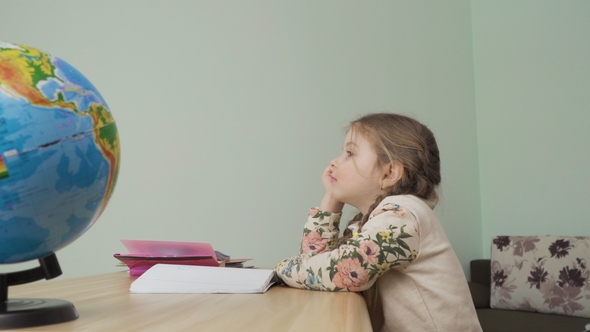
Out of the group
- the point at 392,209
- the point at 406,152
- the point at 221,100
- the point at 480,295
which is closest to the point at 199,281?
the point at 392,209

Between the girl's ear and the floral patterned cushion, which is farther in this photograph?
the floral patterned cushion

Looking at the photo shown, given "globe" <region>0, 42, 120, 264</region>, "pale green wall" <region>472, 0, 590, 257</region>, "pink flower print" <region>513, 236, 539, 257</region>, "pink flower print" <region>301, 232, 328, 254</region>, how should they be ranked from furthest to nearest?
"pale green wall" <region>472, 0, 590, 257</region>
"pink flower print" <region>513, 236, 539, 257</region>
"pink flower print" <region>301, 232, 328, 254</region>
"globe" <region>0, 42, 120, 264</region>

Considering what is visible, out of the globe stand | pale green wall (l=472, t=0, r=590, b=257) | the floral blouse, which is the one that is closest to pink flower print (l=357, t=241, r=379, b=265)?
the floral blouse

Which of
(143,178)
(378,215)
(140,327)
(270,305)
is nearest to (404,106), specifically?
(143,178)

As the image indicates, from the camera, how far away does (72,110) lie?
0.80 metres

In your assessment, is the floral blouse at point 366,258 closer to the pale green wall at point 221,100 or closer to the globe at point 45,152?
the globe at point 45,152

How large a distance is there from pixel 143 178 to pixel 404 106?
1540 mm

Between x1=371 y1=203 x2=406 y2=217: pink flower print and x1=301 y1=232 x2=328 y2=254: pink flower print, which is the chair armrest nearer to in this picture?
x1=301 y1=232 x2=328 y2=254: pink flower print

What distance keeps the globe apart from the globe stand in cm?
3

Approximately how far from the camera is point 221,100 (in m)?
3.29

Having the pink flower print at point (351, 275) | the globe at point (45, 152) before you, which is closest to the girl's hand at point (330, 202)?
the pink flower print at point (351, 275)

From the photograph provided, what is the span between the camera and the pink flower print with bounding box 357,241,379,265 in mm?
1141

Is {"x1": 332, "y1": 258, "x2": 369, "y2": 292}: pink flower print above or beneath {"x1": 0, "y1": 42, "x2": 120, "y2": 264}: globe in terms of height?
beneath

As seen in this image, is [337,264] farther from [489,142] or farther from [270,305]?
[489,142]
